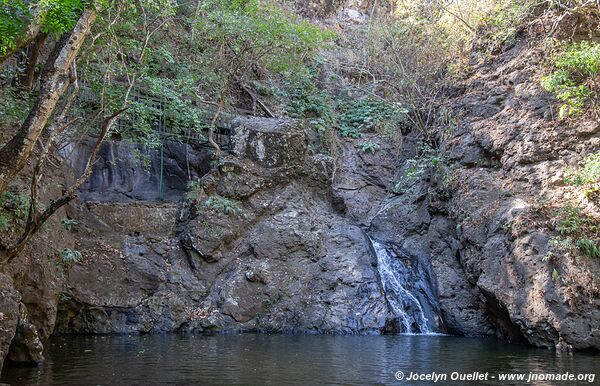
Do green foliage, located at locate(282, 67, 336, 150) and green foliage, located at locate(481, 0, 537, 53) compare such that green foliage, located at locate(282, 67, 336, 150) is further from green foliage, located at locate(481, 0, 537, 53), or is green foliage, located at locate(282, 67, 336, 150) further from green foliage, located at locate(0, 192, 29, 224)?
green foliage, located at locate(0, 192, 29, 224)

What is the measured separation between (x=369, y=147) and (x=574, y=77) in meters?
8.81

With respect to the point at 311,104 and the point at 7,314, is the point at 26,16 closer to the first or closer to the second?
the point at 7,314

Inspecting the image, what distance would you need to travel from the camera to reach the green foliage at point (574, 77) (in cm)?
1332

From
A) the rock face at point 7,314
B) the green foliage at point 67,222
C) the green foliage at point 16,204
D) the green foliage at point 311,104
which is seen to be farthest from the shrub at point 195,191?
the rock face at point 7,314

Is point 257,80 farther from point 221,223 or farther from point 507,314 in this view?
point 507,314

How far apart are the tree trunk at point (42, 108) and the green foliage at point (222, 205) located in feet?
27.0

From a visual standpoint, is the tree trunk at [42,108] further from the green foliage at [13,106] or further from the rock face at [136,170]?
the rock face at [136,170]

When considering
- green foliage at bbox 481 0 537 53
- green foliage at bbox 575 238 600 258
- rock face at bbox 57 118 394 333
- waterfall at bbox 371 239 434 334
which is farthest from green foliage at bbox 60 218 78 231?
green foliage at bbox 481 0 537 53

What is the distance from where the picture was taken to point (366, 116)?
2323 centimetres

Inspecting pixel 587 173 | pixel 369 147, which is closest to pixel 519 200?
pixel 587 173

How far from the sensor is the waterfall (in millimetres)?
14609

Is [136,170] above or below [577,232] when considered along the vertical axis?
above

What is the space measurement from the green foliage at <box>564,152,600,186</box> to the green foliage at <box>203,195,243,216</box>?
9231mm

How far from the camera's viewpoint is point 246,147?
58.0 ft
